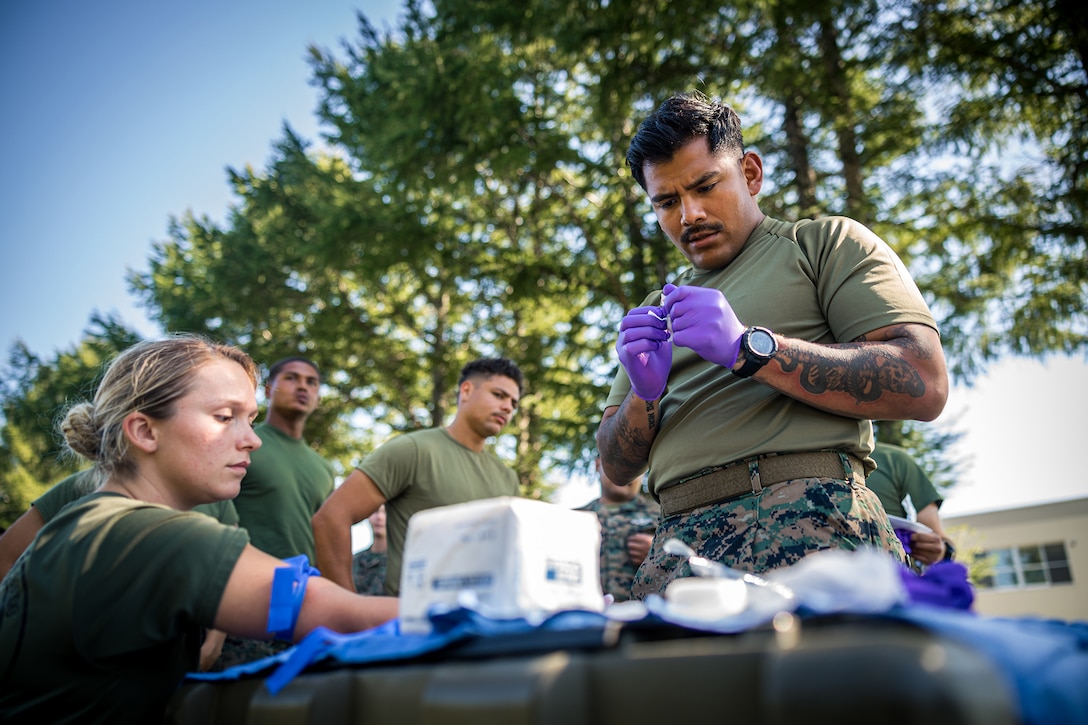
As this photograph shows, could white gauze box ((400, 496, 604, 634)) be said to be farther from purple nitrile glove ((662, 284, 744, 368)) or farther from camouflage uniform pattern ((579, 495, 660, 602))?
camouflage uniform pattern ((579, 495, 660, 602))

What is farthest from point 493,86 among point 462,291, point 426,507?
point 426,507

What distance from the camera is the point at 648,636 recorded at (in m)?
0.85

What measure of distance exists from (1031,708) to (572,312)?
9667 millimetres

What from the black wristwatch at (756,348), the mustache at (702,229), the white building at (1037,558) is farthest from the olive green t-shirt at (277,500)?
the white building at (1037,558)

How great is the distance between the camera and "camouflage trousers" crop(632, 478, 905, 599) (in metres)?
1.59

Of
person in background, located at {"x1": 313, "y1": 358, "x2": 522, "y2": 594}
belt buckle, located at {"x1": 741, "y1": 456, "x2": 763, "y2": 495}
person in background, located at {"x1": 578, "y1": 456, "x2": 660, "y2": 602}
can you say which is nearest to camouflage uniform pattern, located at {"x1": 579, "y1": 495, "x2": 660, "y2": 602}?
person in background, located at {"x1": 578, "y1": 456, "x2": 660, "y2": 602}

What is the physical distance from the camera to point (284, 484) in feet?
13.9

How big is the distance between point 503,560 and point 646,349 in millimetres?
919

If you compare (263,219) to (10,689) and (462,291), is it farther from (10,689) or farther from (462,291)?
(10,689)

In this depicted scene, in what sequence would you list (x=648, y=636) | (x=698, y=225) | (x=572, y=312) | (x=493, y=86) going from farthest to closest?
(x=572, y=312) < (x=493, y=86) < (x=698, y=225) < (x=648, y=636)

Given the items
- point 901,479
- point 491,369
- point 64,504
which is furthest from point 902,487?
point 64,504

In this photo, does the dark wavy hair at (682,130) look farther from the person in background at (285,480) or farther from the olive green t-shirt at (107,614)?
the person in background at (285,480)

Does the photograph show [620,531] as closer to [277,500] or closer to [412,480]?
[412,480]

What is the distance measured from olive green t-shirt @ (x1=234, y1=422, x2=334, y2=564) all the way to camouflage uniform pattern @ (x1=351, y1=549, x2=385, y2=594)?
1.67 meters
